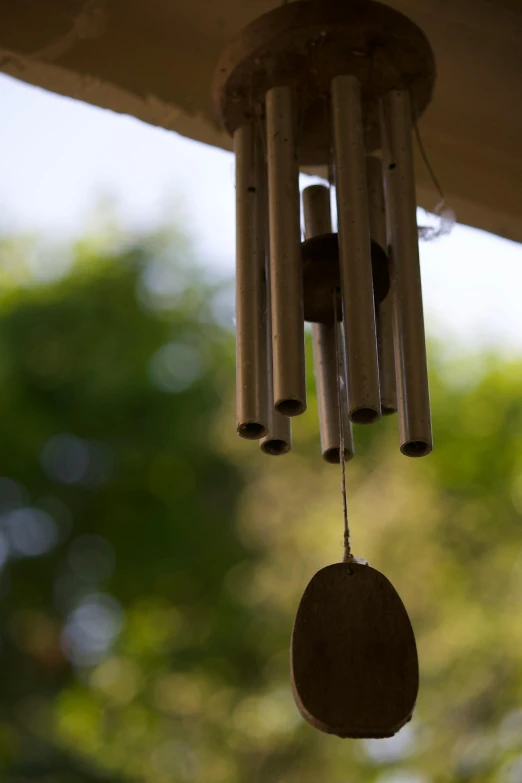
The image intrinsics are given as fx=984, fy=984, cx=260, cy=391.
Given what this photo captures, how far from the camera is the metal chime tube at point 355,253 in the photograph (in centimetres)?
111

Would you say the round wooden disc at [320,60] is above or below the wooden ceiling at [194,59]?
below

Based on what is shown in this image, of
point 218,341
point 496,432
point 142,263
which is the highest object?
point 142,263

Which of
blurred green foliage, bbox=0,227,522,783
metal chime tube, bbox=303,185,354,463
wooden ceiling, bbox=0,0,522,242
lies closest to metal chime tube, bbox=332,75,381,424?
metal chime tube, bbox=303,185,354,463

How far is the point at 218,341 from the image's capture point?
6.79 meters

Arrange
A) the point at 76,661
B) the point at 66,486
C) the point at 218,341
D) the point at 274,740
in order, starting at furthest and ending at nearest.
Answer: the point at 218,341, the point at 66,486, the point at 76,661, the point at 274,740

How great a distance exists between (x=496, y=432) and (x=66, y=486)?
2.69 m

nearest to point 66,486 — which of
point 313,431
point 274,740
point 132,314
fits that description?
point 132,314

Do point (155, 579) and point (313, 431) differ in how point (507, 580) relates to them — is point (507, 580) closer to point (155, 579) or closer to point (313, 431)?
point (313, 431)

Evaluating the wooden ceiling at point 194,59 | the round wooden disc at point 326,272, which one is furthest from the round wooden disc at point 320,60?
the wooden ceiling at point 194,59

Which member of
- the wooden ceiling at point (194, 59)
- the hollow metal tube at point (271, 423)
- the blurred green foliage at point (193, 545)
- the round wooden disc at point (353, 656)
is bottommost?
the round wooden disc at point (353, 656)

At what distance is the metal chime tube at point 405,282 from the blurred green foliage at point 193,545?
4.07 m

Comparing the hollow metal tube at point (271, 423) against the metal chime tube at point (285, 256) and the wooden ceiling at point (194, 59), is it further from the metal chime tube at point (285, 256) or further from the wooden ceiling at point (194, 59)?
the wooden ceiling at point (194, 59)

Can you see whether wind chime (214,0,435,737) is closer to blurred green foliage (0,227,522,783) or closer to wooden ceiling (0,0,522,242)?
wooden ceiling (0,0,522,242)

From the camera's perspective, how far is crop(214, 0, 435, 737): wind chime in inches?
41.5
